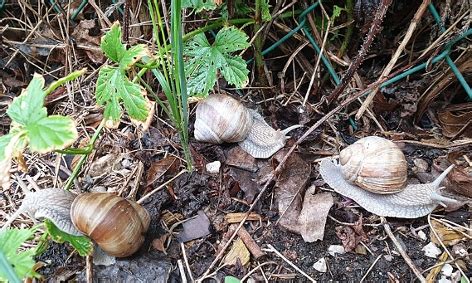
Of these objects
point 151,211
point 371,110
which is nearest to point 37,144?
point 151,211

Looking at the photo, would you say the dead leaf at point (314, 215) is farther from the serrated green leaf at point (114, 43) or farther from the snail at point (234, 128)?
the serrated green leaf at point (114, 43)

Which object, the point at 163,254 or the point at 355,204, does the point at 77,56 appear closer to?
the point at 163,254

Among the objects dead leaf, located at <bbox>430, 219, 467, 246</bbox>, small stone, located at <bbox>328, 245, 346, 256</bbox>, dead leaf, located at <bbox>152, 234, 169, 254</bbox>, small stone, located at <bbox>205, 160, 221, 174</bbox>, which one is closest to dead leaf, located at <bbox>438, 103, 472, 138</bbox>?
dead leaf, located at <bbox>430, 219, 467, 246</bbox>

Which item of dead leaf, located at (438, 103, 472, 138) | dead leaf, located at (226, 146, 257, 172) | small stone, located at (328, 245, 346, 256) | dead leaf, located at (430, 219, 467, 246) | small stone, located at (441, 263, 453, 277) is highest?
dead leaf, located at (438, 103, 472, 138)

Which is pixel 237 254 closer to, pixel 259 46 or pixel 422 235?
pixel 422 235

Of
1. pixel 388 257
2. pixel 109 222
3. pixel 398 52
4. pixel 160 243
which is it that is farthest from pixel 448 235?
pixel 109 222

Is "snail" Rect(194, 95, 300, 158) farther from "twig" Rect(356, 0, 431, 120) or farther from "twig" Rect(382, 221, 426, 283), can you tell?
"twig" Rect(382, 221, 426, 283)
